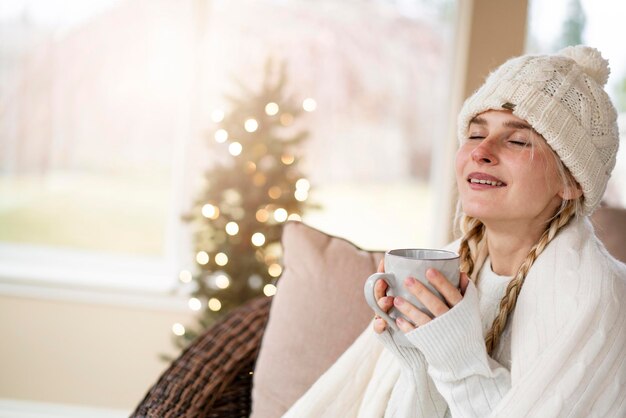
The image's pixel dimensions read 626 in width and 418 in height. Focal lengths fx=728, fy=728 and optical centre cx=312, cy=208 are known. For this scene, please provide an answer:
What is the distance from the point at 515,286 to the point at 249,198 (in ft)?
5.45

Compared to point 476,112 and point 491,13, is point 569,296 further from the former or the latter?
point 491,13

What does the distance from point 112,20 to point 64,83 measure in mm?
390

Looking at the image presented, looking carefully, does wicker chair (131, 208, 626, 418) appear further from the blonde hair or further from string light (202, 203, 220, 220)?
string light (202, 203, 220, 220)

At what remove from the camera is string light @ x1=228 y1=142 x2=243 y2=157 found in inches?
113

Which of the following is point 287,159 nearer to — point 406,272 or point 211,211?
point 211,211

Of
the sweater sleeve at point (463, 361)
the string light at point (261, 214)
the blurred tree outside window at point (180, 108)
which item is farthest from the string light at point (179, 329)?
the sweater sleeve at point (463, 361)

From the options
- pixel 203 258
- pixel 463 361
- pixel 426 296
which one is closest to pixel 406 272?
pixel 426 296

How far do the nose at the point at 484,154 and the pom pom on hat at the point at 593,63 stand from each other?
0.23m

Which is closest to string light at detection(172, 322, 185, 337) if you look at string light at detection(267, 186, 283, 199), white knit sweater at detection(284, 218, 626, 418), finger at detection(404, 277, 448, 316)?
string light at detection(267, 186, 283, 199)

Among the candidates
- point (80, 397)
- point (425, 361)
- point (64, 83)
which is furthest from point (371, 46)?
point (425, 361)

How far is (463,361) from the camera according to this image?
121 cm

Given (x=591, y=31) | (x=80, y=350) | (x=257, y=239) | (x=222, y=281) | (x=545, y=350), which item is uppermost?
(x=591, y=31)

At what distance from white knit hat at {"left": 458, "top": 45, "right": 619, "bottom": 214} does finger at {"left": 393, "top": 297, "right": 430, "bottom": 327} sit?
40cm

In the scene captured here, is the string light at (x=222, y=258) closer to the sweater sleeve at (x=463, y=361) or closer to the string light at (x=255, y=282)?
the string light at (x=255, y=282)
